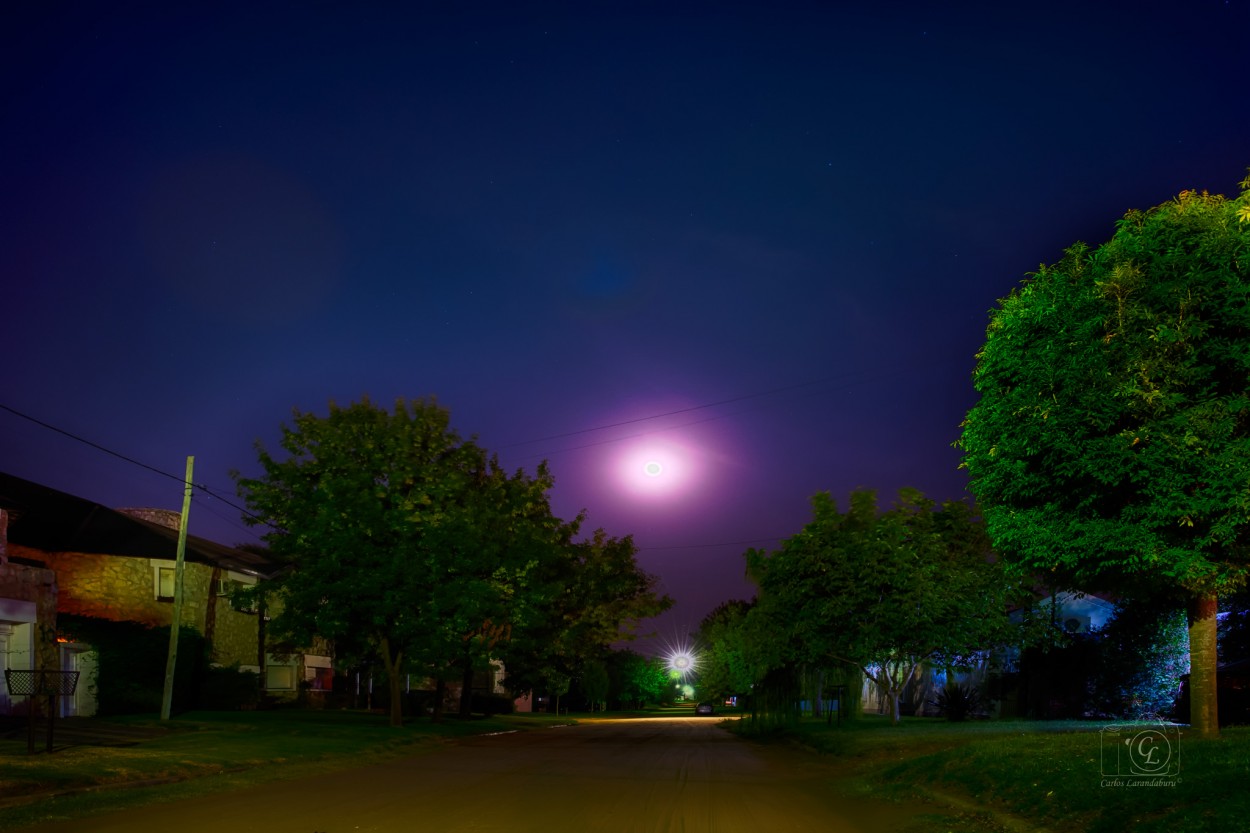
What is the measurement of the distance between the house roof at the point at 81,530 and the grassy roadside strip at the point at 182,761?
26.5ft

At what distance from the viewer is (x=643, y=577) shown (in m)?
54.8

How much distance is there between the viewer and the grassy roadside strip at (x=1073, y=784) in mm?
9641

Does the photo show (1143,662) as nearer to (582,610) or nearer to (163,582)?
(582,610)

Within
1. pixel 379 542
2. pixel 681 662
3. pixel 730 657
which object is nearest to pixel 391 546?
pixel 379 542

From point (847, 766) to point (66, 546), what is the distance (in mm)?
28579

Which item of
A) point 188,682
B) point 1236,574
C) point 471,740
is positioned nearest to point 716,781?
point 1236,574

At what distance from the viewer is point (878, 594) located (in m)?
28.6

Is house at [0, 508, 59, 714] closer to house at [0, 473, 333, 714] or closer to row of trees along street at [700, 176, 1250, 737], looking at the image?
house at [0, 473, 333, 714]

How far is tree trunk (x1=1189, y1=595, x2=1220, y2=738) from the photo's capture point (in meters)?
14.6

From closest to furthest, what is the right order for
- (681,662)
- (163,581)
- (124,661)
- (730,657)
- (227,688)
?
1. (124,661)
2. (163,581)
3. (227,688)
4. (730,657)
5. (681,662)

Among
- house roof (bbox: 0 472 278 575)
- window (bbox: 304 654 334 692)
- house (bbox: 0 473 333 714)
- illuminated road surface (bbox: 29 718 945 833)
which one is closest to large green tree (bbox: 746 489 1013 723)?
illuminated road surface (bbox: 29 718 945 833)

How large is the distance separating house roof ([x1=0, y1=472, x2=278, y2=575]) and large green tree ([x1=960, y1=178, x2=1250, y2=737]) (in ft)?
108

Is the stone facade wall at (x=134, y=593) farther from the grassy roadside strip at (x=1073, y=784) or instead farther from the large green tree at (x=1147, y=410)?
the large green tree at (x=1147, y=410)

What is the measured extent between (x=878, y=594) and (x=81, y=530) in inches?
1154
